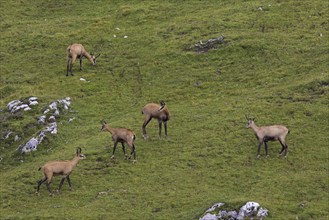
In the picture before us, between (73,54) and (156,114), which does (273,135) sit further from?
(73,54)

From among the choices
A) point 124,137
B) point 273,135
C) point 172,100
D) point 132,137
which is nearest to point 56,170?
point 124,137

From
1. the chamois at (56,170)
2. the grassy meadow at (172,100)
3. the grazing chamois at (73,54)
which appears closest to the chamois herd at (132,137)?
the chamois at (56,170)

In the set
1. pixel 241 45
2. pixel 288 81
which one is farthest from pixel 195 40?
pixel 288 81

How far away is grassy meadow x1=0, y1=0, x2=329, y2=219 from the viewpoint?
29.0m

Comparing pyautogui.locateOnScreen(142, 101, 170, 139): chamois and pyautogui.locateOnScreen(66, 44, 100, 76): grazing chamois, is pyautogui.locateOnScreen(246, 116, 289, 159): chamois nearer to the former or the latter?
pyautogui.locateOnScreen(142, 101, 170, 139): chamois

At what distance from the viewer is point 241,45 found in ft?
146

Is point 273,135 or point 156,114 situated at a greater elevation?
point 156,114

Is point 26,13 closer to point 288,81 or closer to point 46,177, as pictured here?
point 288,81

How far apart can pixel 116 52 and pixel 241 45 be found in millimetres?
8744

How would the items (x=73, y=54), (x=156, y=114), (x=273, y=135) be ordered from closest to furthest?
1. (x=273, y=135)
2. (x=156, y=114)
3. (x=73, y=54)

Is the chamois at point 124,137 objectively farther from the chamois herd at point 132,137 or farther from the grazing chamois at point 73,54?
the grazing chamois at point 73,54

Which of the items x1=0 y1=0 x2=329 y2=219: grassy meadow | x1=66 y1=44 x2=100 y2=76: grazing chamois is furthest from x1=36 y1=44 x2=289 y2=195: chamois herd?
x1=66 y1=44 x2=100 y2=76: grazing chamois

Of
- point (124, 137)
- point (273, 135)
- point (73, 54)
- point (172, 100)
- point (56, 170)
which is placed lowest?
point (172, 100)

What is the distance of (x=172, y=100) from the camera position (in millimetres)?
39906
